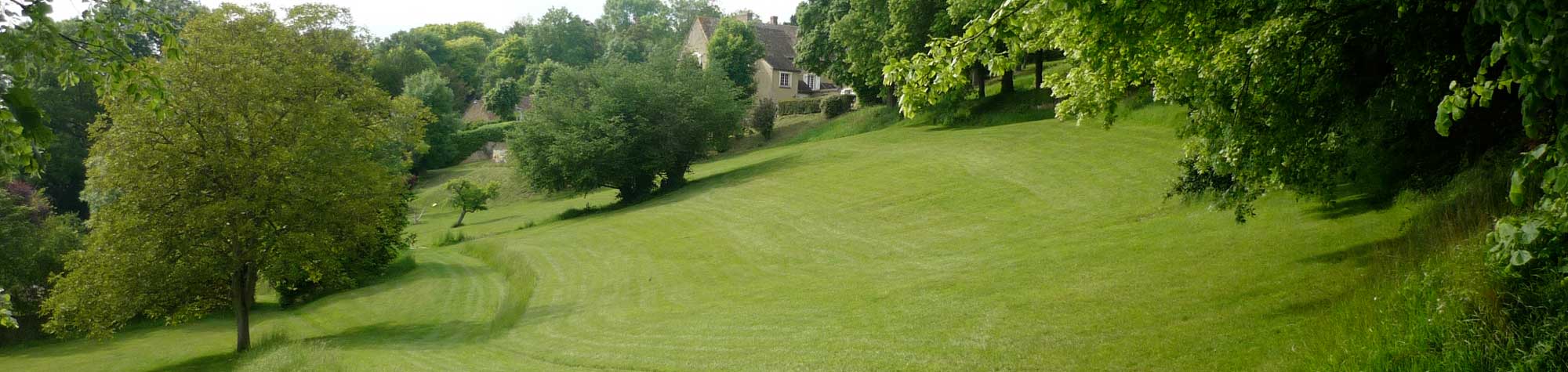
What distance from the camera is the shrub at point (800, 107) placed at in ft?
228

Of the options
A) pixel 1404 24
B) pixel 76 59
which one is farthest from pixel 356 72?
pixel 1404 24

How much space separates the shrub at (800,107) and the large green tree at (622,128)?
1986cm

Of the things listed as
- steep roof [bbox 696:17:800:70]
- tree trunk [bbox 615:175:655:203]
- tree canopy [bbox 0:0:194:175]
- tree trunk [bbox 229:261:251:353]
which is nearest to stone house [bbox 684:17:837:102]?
steep roof [bbox 696:17:800:70]

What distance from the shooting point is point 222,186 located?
23297 millimetres

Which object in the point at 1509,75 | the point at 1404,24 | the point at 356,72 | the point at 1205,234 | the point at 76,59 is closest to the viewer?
the point at 1509,75

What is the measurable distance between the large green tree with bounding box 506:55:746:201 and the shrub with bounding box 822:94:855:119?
610 inches

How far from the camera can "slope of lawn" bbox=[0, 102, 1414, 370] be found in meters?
12.8

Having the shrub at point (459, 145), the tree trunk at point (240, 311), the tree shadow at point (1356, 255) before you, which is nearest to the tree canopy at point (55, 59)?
the tree shadow at point (1356, 255)

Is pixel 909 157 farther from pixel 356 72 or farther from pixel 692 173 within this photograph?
pixel 356 72

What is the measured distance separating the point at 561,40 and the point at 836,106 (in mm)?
70240

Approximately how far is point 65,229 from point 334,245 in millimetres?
14183

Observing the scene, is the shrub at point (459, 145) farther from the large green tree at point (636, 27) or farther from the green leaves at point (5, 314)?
the green leaves at point (5, 314)

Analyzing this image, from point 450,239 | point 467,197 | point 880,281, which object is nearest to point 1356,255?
point 880,281

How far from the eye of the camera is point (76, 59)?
7.20m
